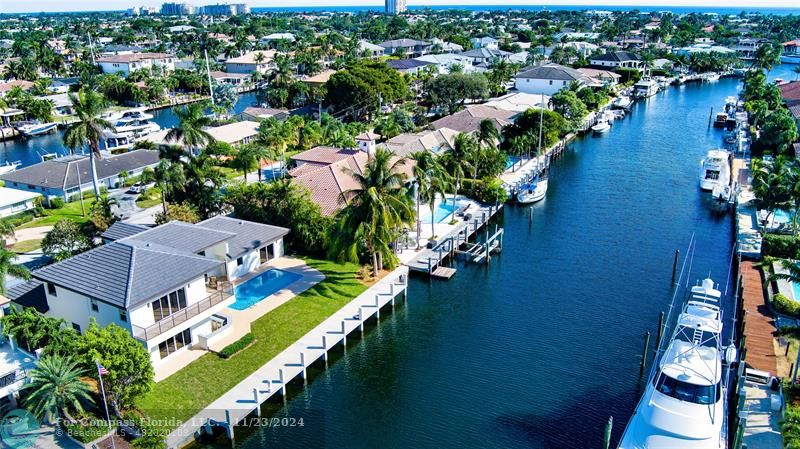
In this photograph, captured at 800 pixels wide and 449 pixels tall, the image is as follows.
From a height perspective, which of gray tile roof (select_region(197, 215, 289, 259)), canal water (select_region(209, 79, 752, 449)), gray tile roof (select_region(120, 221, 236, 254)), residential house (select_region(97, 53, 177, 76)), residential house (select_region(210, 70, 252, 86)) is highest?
residential house (select_region(97, 53, 177, 76))

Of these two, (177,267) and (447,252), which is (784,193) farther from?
(177,267)

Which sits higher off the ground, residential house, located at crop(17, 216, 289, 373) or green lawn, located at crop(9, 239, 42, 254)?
residential house, located at crop(17, 216, 289, 373)

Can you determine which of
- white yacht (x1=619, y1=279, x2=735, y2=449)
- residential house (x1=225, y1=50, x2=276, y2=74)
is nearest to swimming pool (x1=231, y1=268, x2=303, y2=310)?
white yacht (x1=619, y1=279, x2=735, y2=449)

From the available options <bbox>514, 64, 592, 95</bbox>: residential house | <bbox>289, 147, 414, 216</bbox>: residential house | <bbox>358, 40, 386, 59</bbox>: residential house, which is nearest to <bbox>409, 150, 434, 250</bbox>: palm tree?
<bbox>289, 147, 414, 216</bbox>: residential house

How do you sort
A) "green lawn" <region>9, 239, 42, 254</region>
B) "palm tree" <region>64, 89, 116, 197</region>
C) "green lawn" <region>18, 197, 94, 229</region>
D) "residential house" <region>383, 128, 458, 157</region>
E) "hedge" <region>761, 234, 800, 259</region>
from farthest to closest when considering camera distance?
"residential house" <region>383, 128, 458, 157</region> → "green lawn" <region>18, 197, 94, 229</region> → "palm tree" <region>64, 89, 116, 197</region> → "green lawn" <region>9, 239, 42, 254</region> → "hedge" <region>761, 234, 800, 259</region>

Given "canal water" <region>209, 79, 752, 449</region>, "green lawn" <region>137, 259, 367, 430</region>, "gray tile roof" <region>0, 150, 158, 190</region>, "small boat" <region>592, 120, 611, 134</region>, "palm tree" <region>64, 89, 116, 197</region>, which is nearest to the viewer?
"canal water" <region>209, 79, 752, 449</region>

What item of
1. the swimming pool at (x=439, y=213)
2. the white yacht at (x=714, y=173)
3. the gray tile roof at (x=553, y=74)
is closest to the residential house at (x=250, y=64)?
the gray tile roof at (x=553, y=74)

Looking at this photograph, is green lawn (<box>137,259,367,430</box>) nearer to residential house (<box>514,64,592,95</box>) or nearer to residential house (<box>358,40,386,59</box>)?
residential house (<box>514,64,592,95</box>)

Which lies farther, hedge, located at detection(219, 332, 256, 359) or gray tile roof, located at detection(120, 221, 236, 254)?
gray tile roof, located at detection(120, 221, 236, 254)
